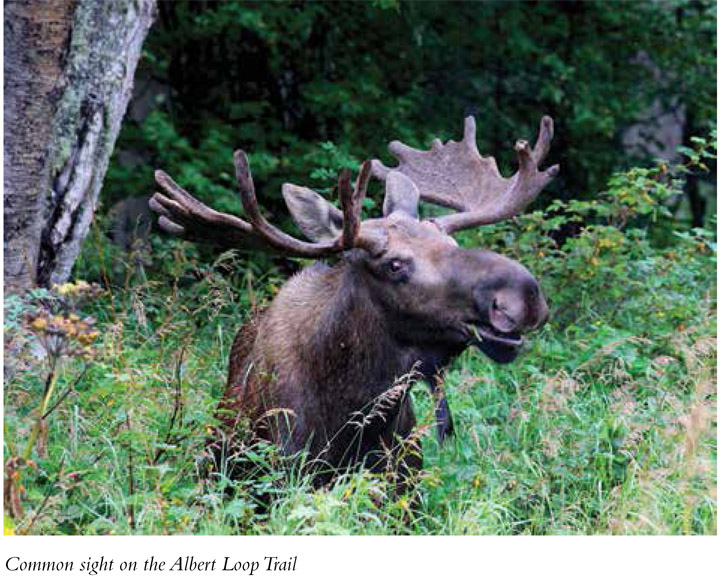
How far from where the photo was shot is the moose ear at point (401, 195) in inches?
246

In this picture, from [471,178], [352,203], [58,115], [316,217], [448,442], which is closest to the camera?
[352,203]

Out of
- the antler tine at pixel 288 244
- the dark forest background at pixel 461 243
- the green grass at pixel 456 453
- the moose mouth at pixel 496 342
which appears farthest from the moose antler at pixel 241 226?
the moose mouth at pixel 496 342

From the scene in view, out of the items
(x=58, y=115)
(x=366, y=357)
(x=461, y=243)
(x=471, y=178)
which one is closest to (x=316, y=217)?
(x=366, y=357)

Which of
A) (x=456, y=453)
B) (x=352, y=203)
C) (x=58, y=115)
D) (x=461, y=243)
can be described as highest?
(x=352, y=203)

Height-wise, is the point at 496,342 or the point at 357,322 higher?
the point at 496,342

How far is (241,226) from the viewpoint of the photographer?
231 inches


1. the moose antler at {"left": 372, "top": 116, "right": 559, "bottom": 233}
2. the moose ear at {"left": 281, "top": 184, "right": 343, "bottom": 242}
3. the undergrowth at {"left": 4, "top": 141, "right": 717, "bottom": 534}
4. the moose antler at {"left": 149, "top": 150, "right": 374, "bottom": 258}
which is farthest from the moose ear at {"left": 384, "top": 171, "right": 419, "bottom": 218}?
the undergrowth at {"left": 4, "top": 141, "right": 717, "bottom": 534}

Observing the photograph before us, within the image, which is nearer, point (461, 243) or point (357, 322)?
point (357, 322)

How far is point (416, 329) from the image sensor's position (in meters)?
5.77

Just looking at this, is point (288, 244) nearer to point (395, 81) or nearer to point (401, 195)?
point (401, 195)

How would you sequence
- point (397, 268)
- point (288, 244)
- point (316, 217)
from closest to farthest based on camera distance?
point (397, 268) < point (288, 244) < point (316, 217)

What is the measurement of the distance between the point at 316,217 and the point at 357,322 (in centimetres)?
62

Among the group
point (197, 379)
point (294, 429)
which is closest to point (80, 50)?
point (197, 379)
